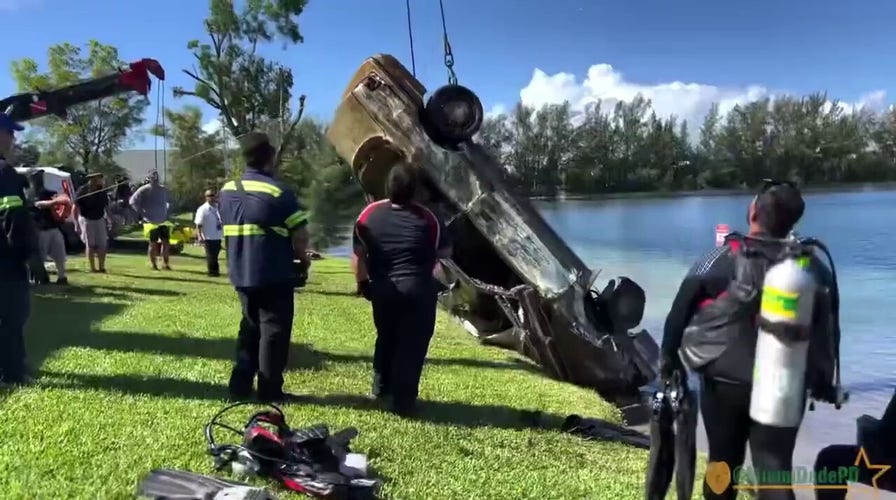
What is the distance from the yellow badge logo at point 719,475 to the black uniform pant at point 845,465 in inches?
21.2

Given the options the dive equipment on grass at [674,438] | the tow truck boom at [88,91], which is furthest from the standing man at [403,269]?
the tow truck boom at [88,91]

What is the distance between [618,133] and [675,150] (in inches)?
197

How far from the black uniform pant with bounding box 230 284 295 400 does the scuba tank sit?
352cm

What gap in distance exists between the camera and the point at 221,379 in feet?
22.7

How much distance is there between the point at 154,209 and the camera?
16.8 meters

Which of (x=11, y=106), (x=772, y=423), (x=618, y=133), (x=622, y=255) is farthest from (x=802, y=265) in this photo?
(x=622, y=255)

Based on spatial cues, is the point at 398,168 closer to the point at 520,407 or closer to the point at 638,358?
the point at 520,407

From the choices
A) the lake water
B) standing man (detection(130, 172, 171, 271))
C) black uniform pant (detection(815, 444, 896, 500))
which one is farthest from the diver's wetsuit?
A: standing man (detection(130, 172, 171, 271))

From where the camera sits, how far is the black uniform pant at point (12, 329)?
20.5ft

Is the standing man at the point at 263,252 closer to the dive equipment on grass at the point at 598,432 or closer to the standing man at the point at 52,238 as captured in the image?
the dive equipment on grass at the point at 598,432

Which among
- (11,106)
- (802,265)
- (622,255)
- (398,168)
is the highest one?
(11,106)

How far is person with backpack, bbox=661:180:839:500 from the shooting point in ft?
12.3

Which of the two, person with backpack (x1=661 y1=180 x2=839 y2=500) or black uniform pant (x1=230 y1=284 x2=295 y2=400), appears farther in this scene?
black uniform pant (x1=230 y1=284 x2=295 y2=400)

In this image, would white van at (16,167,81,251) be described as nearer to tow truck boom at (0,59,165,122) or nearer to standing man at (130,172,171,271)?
standing man at (130,172,171,271)
